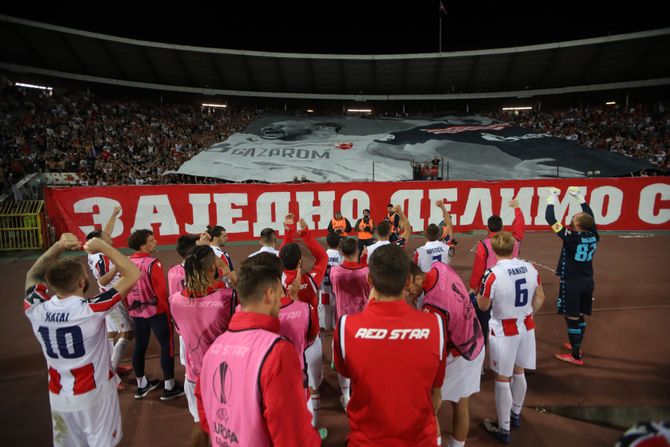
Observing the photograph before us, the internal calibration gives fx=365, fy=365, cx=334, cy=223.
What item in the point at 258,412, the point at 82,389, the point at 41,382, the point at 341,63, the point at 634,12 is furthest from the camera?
the point at 341,63

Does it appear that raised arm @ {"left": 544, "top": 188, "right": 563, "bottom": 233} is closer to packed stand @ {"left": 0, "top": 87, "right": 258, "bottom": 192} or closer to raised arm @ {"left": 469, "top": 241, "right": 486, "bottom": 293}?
raised arm @ {"left": 469, "top": 241, "right": 486, "bottom": 293}

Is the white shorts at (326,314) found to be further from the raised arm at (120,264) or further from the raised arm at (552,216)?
the raised arm at (120,264)

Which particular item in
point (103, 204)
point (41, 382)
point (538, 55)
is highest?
point (538, 55)

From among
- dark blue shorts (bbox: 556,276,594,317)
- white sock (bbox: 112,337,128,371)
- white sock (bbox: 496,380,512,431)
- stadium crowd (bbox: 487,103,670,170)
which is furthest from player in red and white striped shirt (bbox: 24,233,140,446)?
stadium crowd (bbox: 487,103,670,170)

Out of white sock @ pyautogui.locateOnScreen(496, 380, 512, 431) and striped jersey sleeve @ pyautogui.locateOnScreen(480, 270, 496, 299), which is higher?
striped jersey sleeve @ pyautogui.locateOnScreen(480, 270, 496, 299)

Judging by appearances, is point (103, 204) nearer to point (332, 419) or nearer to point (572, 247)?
point (332, 419)

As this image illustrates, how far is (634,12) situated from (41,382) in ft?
156

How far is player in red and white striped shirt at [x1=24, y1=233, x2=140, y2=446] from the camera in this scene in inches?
118

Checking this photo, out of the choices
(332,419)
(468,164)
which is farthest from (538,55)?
(332,419)

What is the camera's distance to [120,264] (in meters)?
2.85

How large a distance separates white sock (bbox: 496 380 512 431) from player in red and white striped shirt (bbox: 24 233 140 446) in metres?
3.89

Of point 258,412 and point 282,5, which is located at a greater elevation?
point 282,5

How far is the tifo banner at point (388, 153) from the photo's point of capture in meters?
24.6

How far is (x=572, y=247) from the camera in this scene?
584 centimetres
